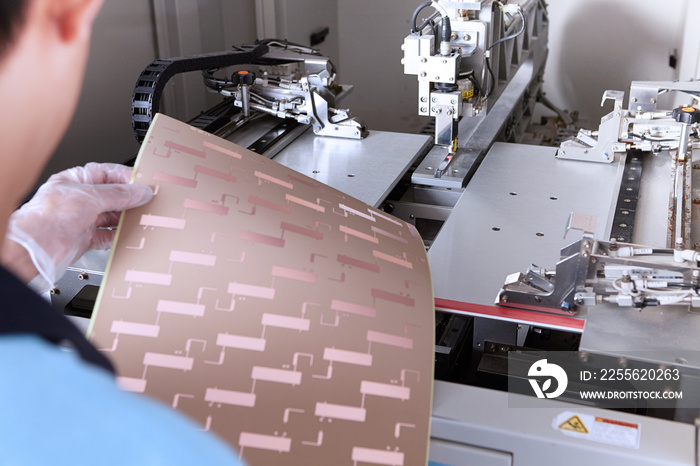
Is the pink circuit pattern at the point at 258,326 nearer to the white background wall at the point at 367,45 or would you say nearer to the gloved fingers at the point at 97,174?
the gloved fingers at the point at 97,174

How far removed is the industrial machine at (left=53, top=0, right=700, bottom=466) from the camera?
1.35 metres

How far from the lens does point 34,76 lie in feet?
1.67

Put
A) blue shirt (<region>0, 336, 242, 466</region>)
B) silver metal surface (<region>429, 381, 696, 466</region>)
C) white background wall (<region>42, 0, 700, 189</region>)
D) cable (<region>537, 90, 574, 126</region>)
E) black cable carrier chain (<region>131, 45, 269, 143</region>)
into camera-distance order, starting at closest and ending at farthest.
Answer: blue shirt (<region>0, 336, 242, 466</region>) < silver metal surface (<region>429, 381, 696, 466</region>) < black cable carrier chain (<region>131, 45, 269, 143</region>) < white background wall (<region>42, 0, 700, 189</region>) < cable (<region>537, 90, 574, 126</region>)

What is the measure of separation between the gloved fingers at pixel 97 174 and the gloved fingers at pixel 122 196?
0.16m

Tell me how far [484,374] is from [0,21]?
1450mm

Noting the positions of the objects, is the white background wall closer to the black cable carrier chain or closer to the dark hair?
the black cable carrier chain

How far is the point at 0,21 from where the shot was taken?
1.57 ft

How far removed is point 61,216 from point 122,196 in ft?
0.43

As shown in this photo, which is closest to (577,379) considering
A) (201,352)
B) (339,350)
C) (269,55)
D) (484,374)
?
(484,374)

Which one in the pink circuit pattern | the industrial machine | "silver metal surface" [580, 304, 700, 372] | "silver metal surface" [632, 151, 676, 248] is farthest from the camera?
"silver metal surface" [632, 151, 676, 248]

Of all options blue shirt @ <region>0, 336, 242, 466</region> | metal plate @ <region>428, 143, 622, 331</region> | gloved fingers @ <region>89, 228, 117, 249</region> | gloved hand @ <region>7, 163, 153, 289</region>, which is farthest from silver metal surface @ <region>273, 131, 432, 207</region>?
blue shirt @ <region>0, 336, 242, 466</region>

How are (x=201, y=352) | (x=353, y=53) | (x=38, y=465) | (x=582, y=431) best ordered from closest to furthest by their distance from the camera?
1. (x=38, y=465)
2. (x=201, y=352)
3. (x=582, y=431)
4. (x=353, y=53)

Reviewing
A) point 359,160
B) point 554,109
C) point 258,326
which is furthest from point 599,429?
point 554,109

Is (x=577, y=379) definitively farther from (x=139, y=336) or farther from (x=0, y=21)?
(x=0, y=21)
